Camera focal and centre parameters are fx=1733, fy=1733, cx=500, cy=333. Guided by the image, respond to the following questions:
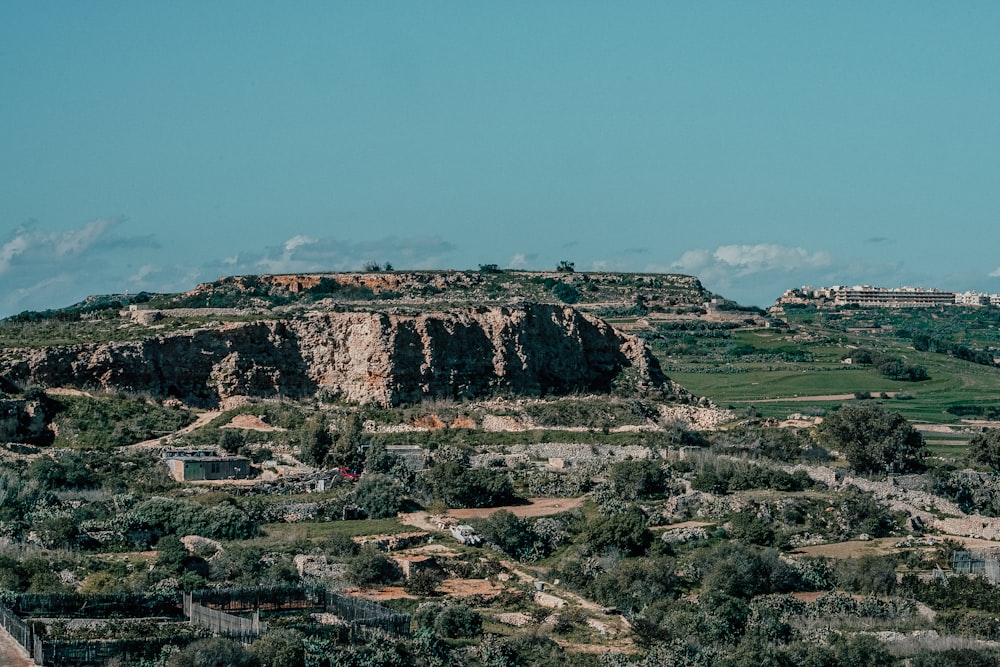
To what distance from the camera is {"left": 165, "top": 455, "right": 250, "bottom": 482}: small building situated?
151 feet

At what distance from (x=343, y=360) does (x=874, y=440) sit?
1755 cm

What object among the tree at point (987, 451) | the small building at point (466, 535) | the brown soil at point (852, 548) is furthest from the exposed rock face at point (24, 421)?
the tree at point (987, 451)

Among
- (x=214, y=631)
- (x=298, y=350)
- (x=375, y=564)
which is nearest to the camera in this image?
(x=214, y=631)

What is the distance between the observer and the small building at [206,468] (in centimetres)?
4588

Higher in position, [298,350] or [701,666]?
[298,350]

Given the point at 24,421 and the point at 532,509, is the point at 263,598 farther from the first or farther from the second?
the point at 24,421

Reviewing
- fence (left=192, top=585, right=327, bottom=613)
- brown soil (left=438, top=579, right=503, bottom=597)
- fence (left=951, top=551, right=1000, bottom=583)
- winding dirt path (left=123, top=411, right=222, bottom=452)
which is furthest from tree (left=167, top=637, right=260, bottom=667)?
winding dirt path (left=123, top=411, right=222, bottom=452)

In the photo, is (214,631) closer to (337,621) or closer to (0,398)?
(337,621)

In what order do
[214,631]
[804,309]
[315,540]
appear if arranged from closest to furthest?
[214,631], [315,540], [804,309]

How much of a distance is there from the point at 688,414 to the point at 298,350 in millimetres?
13595

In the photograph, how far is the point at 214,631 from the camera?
28047mm

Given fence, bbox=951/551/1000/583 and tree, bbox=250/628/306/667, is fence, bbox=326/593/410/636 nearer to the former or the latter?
tree, bbox=250/628/306/667

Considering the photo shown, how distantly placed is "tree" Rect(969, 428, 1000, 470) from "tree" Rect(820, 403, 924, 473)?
5.50 ft

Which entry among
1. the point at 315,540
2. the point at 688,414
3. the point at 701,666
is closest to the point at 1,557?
the point at 315,540
